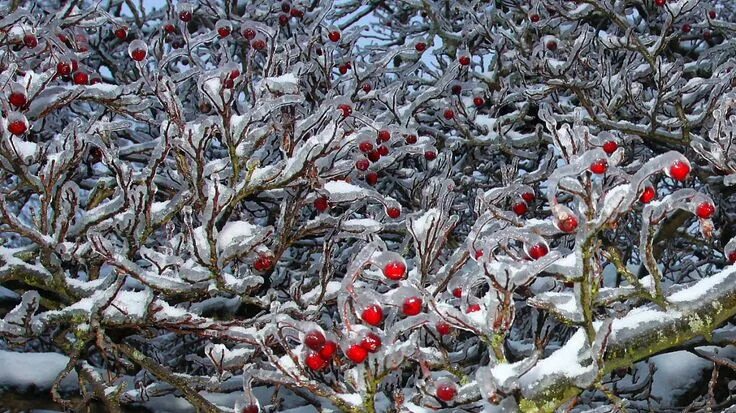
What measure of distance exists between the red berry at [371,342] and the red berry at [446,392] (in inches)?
14.6

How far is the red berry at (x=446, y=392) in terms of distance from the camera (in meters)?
2.31

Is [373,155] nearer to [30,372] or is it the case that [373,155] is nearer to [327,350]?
[327,350]

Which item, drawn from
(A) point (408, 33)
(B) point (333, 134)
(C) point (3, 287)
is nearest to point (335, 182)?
(B) point (333, 134)

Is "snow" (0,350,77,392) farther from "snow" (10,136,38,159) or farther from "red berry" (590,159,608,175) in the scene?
"red berry" (590,159,608,175)

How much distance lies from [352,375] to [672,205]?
1045 mm

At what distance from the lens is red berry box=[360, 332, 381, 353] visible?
2043mm

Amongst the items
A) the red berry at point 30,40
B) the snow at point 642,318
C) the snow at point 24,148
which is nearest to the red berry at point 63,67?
the red berry at point 30,40

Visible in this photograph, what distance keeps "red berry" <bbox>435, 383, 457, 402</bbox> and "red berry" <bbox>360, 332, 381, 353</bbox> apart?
1.21 feet

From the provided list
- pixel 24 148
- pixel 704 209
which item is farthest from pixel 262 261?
pixel 704 209

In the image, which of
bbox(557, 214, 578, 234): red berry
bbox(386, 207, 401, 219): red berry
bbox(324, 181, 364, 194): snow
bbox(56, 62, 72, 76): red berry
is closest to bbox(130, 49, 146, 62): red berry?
bbox(56, 62, 72, 76): red berry

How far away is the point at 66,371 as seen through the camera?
309 cm

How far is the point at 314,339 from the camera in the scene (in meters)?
2.24

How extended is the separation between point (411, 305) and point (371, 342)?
0.18 metres

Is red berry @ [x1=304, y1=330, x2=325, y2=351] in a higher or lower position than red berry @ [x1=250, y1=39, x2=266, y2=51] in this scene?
lower
